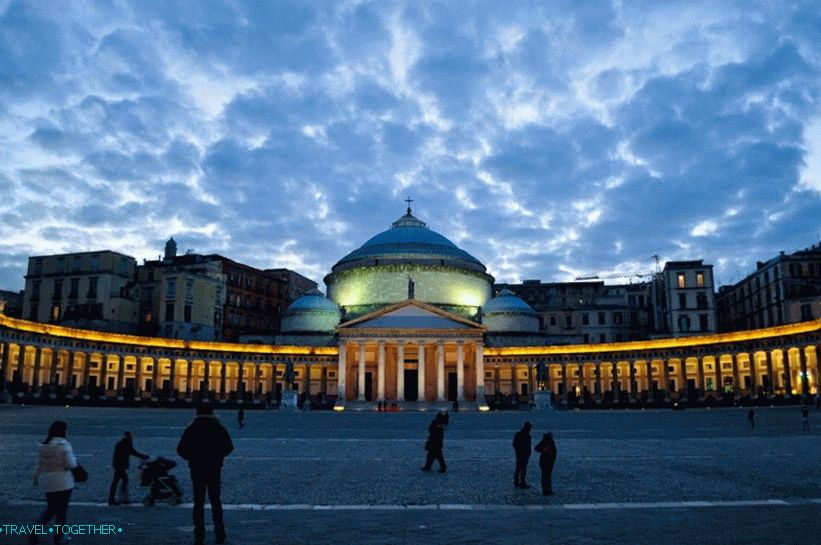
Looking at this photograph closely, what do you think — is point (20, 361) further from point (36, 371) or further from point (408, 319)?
point (408, 319)

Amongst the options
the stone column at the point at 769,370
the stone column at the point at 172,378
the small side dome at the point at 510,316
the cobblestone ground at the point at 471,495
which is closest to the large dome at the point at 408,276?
the small side dome at the point at 510,316

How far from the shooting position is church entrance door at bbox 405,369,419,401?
92.2 m

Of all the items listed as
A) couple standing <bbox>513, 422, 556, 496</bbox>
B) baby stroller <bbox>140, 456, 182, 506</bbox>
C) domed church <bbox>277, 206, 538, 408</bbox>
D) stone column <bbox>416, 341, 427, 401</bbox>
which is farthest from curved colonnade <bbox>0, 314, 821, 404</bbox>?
couple standing <bbox>513, 422, 556, 496</bbox>

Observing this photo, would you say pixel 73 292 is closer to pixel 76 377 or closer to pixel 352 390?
pixel 76 377

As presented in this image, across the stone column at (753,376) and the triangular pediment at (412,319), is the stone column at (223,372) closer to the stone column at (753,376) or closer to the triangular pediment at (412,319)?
the triangular pediment at (412,319)

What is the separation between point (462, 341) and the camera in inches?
3474

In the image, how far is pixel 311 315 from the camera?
102 meters

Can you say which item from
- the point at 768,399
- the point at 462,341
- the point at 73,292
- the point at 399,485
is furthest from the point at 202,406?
the point at 73,292

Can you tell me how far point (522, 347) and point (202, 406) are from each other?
3573 inches

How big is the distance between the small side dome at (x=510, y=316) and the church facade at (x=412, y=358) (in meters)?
0.17

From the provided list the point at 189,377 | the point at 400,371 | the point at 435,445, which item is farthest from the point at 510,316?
the point at 435,445

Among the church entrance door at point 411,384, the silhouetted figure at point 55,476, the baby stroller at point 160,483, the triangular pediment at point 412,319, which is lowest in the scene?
the baby stroller at point 160,483

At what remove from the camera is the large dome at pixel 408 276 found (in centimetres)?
10462

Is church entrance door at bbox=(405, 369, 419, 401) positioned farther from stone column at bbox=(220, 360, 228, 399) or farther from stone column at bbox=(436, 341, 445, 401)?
stone column at bbox=(220, 360, 228, 399)
